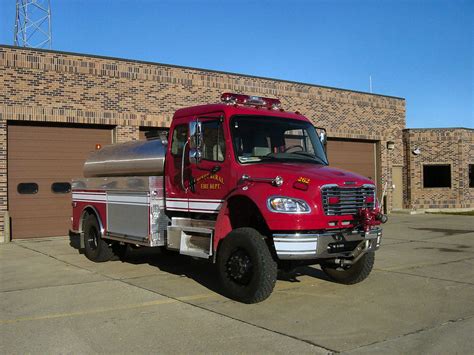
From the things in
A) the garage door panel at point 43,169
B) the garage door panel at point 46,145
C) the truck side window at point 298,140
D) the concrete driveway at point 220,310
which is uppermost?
the garage door panel at point 46,145

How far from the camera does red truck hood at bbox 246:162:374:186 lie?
6.36 metres

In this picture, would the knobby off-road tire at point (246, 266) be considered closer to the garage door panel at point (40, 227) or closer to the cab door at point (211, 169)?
the cab door at point (211, 169)

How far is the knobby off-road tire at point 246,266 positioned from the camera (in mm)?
6273

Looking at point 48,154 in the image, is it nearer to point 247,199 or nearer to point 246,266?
point 247,199

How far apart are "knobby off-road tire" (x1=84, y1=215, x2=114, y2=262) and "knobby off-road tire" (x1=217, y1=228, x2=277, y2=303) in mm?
4048

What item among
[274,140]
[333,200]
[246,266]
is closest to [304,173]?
[333,200]

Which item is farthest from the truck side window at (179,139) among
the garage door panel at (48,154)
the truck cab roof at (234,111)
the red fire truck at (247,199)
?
the garage door panel at (48,154)

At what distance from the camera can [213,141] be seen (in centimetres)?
734

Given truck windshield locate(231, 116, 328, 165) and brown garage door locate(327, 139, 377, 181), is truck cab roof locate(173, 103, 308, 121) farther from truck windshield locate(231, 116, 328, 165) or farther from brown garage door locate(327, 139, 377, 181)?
brown garage door locate(327, 139, 377, 181)

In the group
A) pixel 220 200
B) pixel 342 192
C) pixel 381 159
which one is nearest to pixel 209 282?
pixel 220 200

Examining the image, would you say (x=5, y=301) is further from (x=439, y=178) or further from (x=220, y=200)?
(x=439, y=178)

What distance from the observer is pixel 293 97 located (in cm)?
1983

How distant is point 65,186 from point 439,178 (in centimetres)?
1792

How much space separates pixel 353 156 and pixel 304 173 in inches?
643
